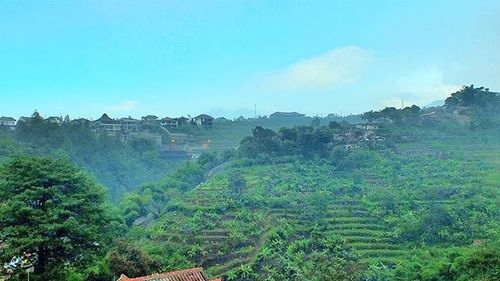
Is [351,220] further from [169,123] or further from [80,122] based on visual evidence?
[169,123]

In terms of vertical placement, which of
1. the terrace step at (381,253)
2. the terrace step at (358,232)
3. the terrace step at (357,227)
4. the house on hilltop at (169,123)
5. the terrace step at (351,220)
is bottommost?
the terrace step at (381,253)

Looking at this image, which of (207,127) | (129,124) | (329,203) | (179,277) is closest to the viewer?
(179,277)

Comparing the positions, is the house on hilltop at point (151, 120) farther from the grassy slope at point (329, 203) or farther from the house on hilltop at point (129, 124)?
the grassy slope at point (329, 203)

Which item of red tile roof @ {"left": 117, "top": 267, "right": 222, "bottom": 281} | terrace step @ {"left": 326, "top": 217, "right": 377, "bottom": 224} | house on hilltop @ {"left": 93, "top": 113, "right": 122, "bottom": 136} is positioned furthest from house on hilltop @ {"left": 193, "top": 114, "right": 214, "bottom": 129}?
red tile roof @ {"left": 117, "top": 267, "right": 222, "bottom": 281}

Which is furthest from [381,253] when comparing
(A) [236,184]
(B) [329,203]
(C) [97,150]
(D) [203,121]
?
(D) [203,121]

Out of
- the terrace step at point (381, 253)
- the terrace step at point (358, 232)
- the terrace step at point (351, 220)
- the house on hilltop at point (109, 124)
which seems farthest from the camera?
the house on hilltop at point (109, 124)

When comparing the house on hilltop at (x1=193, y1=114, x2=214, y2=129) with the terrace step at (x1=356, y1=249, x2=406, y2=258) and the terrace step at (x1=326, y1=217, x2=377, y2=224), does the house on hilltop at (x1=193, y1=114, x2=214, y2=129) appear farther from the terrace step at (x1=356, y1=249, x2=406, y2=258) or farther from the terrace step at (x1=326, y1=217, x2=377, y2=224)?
the terrace step at (x1=356, y1=249, x2=406, y2=258)

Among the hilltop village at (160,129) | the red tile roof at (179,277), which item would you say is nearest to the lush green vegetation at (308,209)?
the red tile roof at (179,277)
